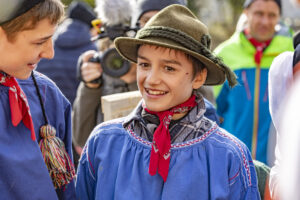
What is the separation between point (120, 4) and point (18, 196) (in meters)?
1.67

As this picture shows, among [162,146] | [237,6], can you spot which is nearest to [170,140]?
[162,146]

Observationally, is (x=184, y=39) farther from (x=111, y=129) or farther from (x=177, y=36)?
(x=111, y=129)

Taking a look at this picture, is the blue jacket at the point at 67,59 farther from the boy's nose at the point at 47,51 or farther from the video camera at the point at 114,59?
the boy's nose at the point at 47,51

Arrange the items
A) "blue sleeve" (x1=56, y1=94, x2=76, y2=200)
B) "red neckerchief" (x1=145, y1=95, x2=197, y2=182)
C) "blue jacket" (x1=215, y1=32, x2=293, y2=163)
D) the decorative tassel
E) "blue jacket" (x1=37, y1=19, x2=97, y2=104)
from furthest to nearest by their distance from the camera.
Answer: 1. "blue jacket" (x1=37, y1=19, x2=97, y2=104)
2. "blue jacket" (x1=215, y1=32, x2=293, y2=163)
3. "blue sleeve" (x1=56, y1=94, x2=76, y2=200)
4. the decorative tassel
5. "red neckerchief" (x1=145, y1=95, x2=197, y2=182)

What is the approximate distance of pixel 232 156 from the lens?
5.76 ft

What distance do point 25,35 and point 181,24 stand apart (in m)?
0.66

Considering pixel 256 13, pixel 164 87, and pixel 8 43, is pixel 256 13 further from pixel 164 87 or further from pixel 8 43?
pixel 8 43

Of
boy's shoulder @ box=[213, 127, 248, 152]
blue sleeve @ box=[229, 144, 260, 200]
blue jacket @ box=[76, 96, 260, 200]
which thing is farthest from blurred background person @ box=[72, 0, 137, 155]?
blue sleeve @ box=[229, 144, 260, 200]

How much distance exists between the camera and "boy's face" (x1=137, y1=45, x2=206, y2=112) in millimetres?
1820

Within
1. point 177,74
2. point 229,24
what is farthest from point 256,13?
point 229,24

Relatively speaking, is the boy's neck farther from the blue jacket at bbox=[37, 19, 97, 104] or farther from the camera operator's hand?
the blue jacket at bbox=[37, 19, 97, 104]

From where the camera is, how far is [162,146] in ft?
5.83

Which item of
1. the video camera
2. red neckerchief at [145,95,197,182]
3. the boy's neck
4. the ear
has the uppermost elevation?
the video camera

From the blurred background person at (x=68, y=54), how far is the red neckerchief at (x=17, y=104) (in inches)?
83.9
